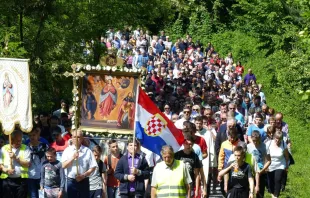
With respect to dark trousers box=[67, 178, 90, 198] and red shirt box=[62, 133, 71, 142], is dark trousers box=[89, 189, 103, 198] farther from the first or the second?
red shirt box=[62, 133, 71, 142]

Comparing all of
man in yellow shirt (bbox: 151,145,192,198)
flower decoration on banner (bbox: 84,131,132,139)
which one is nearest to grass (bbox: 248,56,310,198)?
flower decoration on banner (bbox: 84,131,132,139)

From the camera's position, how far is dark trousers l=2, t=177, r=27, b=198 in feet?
54.6

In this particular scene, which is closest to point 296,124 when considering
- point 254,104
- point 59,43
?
point 254,104

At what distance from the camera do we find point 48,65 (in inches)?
942

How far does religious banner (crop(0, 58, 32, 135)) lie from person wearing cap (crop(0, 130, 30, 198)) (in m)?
0.23

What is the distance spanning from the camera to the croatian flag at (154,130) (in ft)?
54.9

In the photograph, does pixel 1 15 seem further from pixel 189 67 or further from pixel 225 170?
pixel 189 67

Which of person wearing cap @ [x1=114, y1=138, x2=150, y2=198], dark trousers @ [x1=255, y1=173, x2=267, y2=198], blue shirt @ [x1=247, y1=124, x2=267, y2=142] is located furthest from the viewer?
blue shirt @ [x1=247, y1=124, x2=267, y2=142]

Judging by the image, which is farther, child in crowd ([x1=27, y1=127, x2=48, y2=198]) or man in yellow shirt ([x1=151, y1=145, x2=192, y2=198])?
child in crowd ([x1=27, y1=127, x2=48, y2=198])

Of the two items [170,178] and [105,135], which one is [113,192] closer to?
[105,135]

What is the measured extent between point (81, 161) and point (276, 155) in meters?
4.78

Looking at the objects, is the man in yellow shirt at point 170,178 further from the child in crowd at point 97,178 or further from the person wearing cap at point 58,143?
the person wearing cap at point 58,143

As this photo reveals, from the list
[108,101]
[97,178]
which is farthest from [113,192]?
[108,101]

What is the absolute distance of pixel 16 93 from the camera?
16.6 metres
